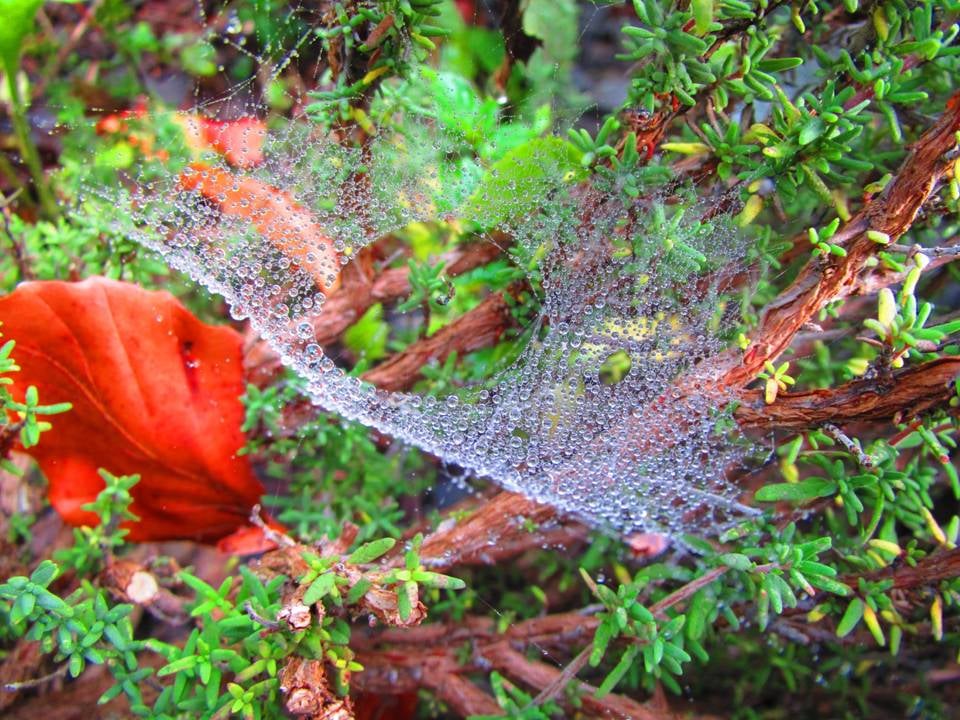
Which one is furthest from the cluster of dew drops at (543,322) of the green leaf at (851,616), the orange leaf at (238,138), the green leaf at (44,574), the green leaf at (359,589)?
the green leaf at (44,574)

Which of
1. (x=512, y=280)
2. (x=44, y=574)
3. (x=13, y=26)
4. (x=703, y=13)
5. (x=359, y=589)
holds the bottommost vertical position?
(x=359, y=589)

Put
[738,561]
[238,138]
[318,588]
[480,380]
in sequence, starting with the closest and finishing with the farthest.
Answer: [318,588] < [738,561] < [480,380] < [238,138]

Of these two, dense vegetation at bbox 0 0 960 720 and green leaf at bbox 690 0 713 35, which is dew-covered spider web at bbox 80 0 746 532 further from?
green leaf at bbox 690 0 713 35

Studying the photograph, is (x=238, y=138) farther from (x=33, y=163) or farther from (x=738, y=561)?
(x=738, y=561)

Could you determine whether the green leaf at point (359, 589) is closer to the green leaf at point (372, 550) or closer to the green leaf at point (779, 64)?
the green leaf at point (372, 550)

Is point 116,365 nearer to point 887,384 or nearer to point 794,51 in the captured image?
point 887,384

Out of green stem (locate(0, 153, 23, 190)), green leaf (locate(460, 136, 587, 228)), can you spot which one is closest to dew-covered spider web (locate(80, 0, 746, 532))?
green leaf (locate(460, 136, 587, 228))

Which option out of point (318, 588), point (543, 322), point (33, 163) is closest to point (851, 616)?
point (543, 322)
